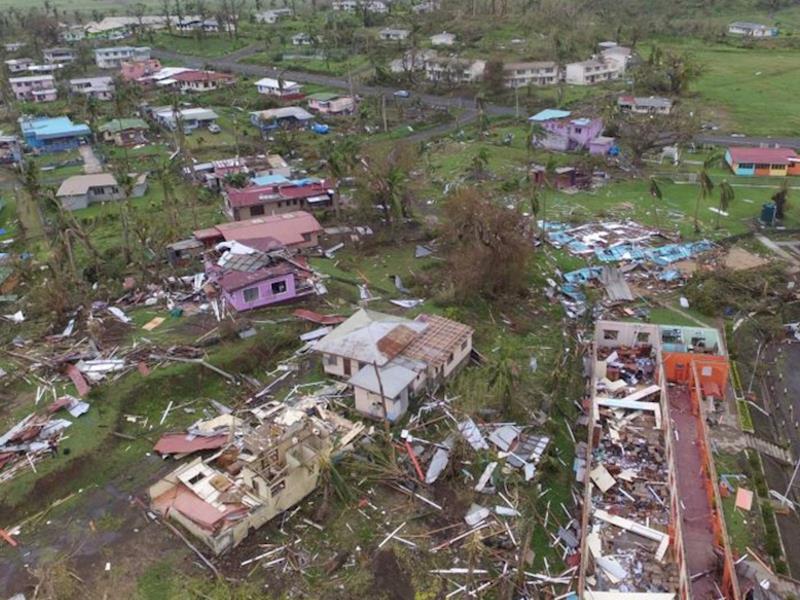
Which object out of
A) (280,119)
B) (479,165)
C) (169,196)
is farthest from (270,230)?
(280,119)

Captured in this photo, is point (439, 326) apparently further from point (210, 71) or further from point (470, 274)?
point (210, 71)

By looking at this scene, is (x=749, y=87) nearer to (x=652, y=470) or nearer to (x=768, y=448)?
(x=768, y=448)

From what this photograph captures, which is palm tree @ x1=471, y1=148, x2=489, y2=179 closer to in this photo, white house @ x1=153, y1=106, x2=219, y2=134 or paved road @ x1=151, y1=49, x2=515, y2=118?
paved road @ x1=151, y1=49, x2=515, y2=118

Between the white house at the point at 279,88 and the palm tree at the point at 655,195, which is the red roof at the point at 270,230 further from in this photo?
the white house at the point at 279,88

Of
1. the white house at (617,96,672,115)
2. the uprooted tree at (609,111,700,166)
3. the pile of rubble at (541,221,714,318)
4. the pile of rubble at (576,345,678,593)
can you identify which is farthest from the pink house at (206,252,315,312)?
the white house at (617,96,672,115)

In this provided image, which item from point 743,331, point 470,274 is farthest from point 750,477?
point 470,274

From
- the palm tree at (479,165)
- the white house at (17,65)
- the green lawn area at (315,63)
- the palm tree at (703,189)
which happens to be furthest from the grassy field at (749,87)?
the white house at (17,65)
